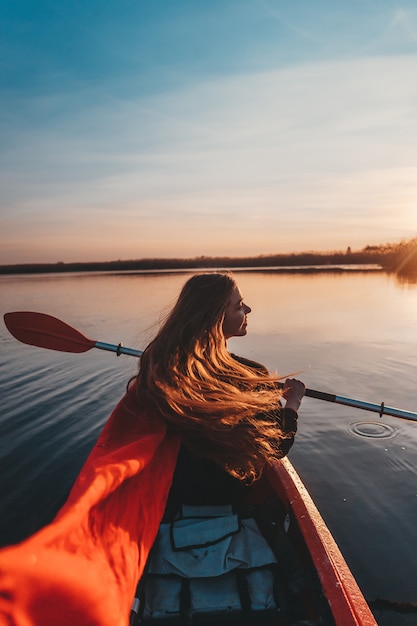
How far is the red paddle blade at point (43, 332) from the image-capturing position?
4.55 m

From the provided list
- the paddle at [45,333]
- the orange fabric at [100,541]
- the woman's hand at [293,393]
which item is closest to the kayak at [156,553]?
the orange fabric at [100,541]

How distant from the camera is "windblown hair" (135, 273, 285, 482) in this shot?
7.47 ft

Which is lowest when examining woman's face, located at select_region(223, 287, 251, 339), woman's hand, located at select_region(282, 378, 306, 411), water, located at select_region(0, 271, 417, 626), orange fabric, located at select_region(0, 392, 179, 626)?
water, located at select_region(0, 271, 417, 626)

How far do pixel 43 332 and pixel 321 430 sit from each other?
375 centimetres

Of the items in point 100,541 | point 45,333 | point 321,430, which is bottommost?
point 321,430

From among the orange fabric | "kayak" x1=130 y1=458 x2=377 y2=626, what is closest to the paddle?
the orange fabric

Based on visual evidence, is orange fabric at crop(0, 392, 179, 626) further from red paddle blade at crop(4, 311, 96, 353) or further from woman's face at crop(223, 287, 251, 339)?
red paddle blade at crop(4, 311, 96, 353)

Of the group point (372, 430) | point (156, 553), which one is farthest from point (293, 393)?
point (372, 430)

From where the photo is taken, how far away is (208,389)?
2402mm

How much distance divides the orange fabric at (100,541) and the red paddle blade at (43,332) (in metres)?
2.25

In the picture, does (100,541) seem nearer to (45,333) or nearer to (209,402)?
(209,402)

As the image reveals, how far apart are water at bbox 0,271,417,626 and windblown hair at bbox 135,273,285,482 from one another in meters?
0.66

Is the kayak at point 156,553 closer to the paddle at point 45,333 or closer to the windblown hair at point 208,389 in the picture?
the windblown hair at point 208,389

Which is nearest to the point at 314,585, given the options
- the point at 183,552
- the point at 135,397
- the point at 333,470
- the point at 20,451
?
the point at 183,552
